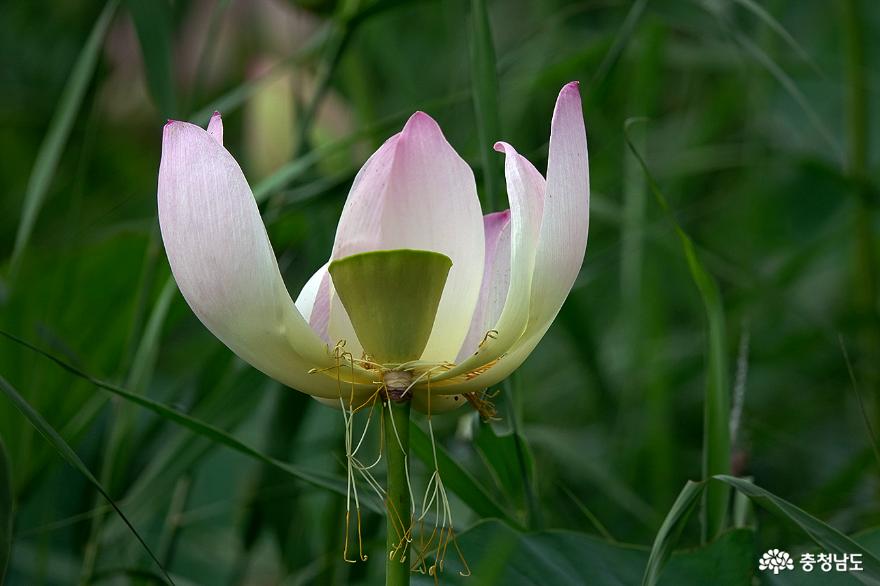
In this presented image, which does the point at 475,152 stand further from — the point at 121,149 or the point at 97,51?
the point at 121,149

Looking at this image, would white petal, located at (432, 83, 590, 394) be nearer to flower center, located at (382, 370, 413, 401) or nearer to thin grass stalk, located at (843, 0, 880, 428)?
flower center, located at (382, 370, 413, 401)

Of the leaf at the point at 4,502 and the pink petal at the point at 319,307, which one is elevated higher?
the pink petal at the point at 319,307

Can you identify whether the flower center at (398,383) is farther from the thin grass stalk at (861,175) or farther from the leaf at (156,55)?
the thin grass stalk at (861,175)

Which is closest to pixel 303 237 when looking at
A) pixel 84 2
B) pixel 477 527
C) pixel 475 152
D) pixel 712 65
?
pixel 475 152

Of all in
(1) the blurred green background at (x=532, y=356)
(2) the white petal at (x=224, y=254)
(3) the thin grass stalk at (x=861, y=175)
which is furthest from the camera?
(3) the thin grass stalk at (x=861, y=175)

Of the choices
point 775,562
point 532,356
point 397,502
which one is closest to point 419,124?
point 397,502

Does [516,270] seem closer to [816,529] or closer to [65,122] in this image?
[816,529]

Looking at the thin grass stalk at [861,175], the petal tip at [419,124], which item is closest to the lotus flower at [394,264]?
the petal tip at [419,124]
